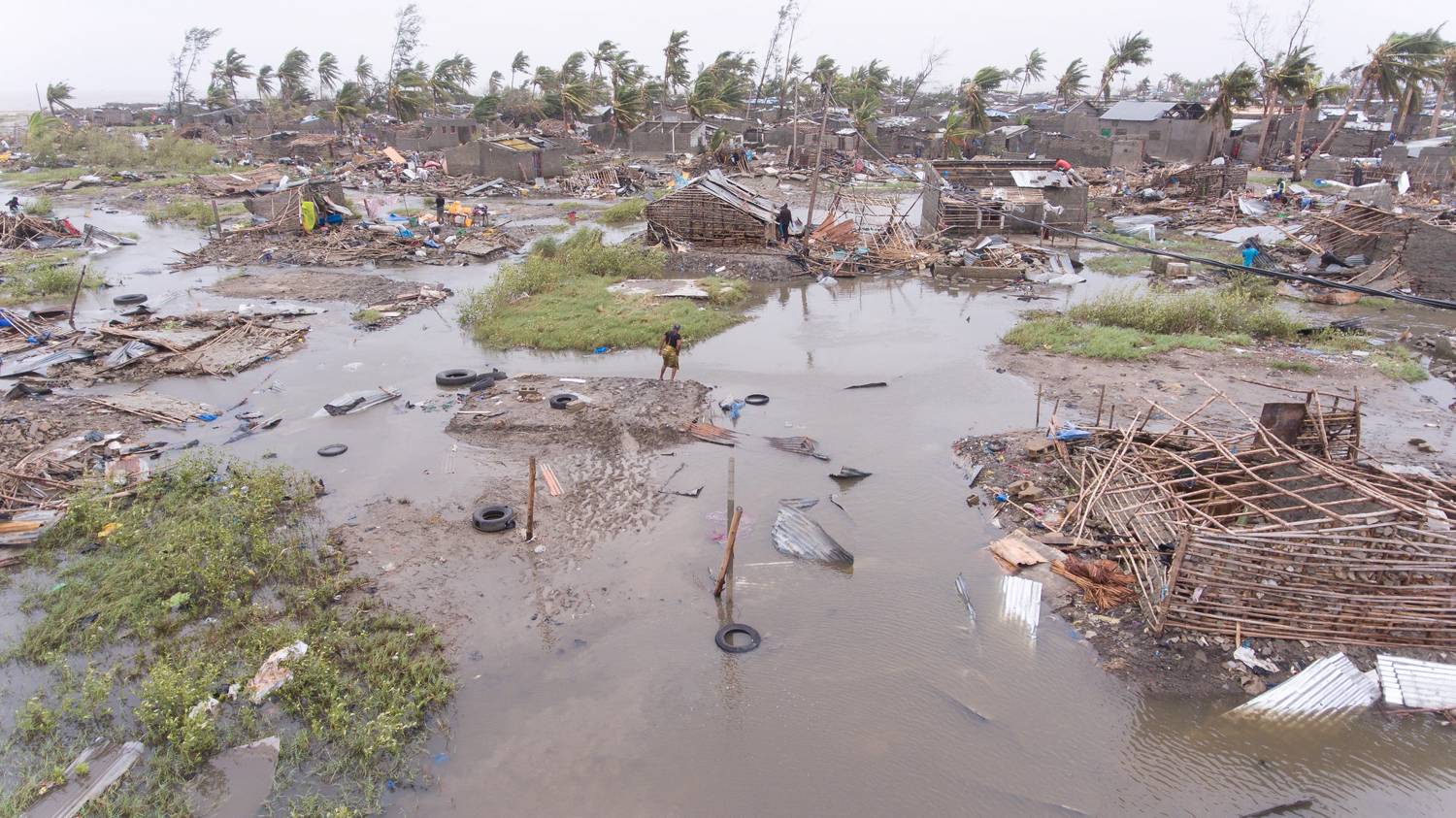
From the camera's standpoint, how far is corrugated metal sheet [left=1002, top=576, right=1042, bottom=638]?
6664mm

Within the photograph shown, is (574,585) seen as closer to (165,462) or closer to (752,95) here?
(165,462)

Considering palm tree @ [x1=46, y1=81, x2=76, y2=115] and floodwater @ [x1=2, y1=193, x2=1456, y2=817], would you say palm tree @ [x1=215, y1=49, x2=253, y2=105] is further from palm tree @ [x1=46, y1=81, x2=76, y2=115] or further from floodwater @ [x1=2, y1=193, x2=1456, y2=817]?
floodwater @ [x1=2, y1=193, x2=1456, y2=817]

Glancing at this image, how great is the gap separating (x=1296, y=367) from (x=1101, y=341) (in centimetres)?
283

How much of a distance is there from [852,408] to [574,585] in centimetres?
542

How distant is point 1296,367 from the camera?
11.9 metres

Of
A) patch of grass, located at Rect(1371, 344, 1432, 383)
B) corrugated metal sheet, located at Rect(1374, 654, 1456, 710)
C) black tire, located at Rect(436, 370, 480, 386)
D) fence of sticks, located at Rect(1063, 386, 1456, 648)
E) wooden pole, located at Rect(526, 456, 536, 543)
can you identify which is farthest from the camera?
black tire, located at Rect(436, 370, 480, 386)

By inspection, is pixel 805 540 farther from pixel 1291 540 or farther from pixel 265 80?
pixel 265 80

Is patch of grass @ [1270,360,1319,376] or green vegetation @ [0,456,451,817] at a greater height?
patch of grass @ [1270,360,1319,376]

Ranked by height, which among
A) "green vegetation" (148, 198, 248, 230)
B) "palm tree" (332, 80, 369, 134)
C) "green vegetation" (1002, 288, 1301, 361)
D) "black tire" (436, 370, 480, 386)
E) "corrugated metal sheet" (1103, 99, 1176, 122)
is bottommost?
"black tire" (436, 370, 480, 386)

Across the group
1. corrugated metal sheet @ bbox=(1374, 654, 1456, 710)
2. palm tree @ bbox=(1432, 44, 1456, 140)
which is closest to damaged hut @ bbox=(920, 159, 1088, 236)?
corrugated metal sheet @ bbox=(1374, 654, 1456, 710)

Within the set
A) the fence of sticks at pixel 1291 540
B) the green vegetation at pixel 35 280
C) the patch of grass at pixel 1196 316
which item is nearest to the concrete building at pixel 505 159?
the green vegetation at pixel 35 280

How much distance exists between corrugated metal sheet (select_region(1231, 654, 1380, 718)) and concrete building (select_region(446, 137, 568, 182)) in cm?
3194

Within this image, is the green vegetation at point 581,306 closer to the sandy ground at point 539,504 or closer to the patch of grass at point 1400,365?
the sandy ground at point 539,504

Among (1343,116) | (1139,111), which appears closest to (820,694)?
(1343,116)
